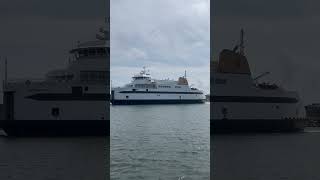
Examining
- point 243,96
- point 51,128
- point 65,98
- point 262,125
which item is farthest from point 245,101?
point 65,98

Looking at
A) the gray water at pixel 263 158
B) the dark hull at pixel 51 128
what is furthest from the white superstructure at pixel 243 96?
the dark hull at pixel 51 128

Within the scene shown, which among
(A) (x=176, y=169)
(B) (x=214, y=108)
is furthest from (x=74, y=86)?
(B) (x=214, y=108)

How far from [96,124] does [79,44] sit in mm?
1387

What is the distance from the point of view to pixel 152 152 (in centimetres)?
1065

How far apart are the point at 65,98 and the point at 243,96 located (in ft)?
10.7

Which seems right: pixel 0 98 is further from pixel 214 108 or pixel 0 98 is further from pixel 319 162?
pixel 319 162

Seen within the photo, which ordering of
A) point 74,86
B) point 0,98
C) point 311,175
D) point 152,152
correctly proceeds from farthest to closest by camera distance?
point 152,152
point 74,86
point 0,98
point 311,175

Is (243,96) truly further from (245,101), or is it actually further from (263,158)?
(263,158)

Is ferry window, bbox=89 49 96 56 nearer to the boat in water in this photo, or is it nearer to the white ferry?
the boat in water

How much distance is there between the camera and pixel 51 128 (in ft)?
24.2

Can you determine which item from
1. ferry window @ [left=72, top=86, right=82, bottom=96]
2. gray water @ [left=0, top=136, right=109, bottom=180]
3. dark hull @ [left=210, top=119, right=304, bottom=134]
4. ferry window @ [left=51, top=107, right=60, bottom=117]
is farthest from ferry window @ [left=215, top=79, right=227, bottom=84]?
ferry window @ [left=51, top=107, right=60, bottom=117]

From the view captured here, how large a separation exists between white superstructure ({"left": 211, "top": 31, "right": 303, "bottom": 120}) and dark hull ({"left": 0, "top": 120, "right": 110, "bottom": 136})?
1.88 m

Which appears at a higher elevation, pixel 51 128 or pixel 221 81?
pixel 221 81

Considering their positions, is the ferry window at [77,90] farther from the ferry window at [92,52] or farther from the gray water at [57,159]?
the gray water at [57,159]
